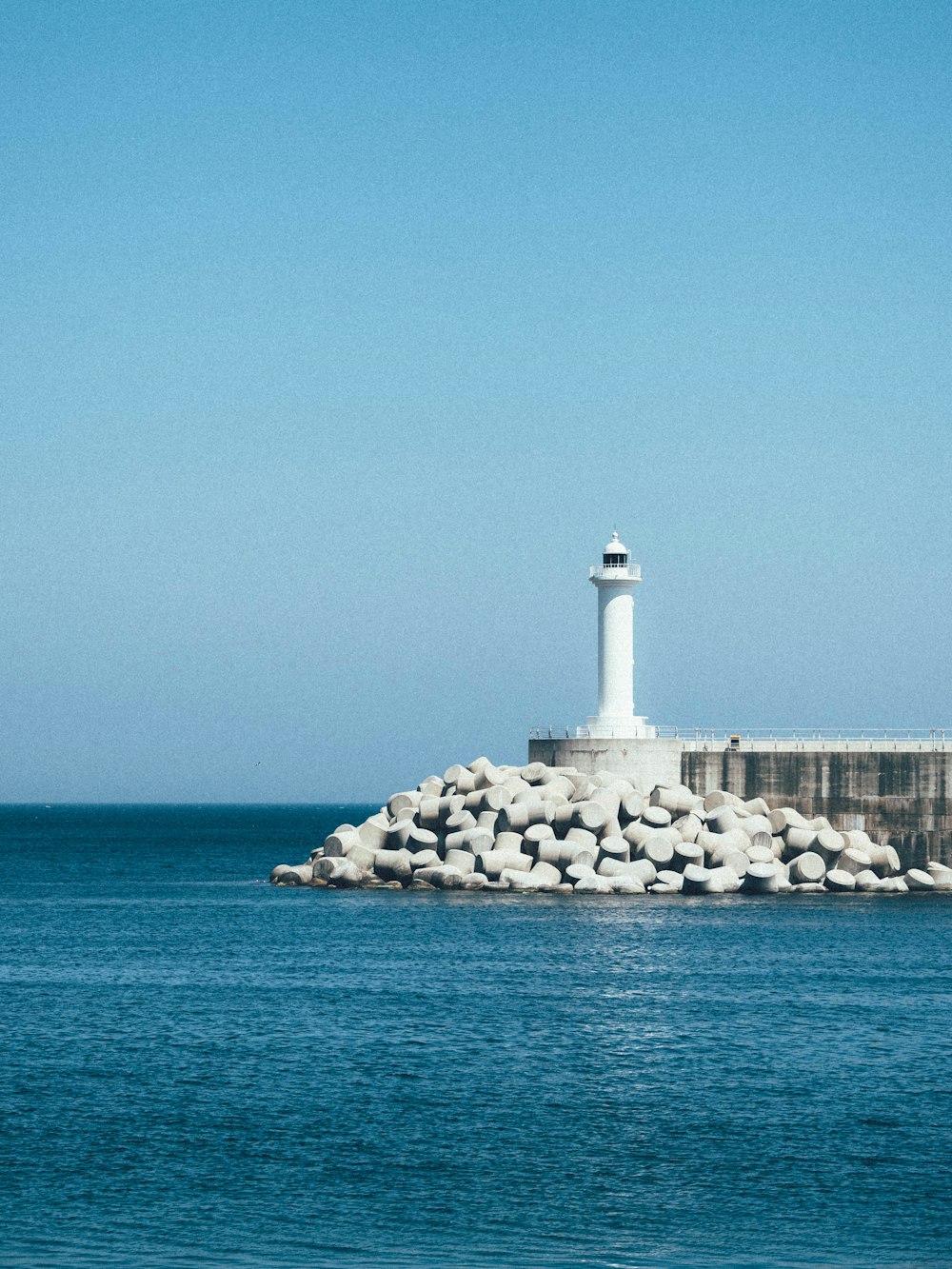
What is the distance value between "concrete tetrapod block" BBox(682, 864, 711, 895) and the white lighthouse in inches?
204

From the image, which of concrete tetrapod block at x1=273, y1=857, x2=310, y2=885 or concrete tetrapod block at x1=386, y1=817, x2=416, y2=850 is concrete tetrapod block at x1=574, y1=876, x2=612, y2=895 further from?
concrete tetrapod block at x1=273, y1=857, x2=310, y2=885

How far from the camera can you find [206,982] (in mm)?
30250

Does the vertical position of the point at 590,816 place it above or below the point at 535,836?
above

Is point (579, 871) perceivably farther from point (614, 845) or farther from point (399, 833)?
point (399, 833)

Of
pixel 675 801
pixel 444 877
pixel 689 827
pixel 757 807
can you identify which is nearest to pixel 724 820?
pixel 689 827

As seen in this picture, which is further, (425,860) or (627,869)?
(425,860)

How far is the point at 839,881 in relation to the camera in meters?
44.2

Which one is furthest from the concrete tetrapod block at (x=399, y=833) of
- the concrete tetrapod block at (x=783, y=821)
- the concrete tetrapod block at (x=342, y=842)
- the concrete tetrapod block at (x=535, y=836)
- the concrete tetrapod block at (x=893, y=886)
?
the concrete tetrapod block at (x=893, y=886)

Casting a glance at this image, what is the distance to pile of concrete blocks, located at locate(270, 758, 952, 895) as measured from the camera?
43.3 metres

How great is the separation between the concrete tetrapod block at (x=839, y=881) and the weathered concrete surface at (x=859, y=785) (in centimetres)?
216

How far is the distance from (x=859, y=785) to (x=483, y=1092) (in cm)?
2686

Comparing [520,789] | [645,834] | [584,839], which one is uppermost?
[520,789]

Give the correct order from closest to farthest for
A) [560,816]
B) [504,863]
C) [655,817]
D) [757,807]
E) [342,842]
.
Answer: [560,816]
[655,817]
[504,863]
[757,807]
[342,842]

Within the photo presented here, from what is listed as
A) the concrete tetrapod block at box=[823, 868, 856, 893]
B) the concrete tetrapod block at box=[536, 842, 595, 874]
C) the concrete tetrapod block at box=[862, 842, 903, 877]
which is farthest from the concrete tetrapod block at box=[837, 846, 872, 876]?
the concrete tetrapod block at box=[536, 842, 595, 874]
